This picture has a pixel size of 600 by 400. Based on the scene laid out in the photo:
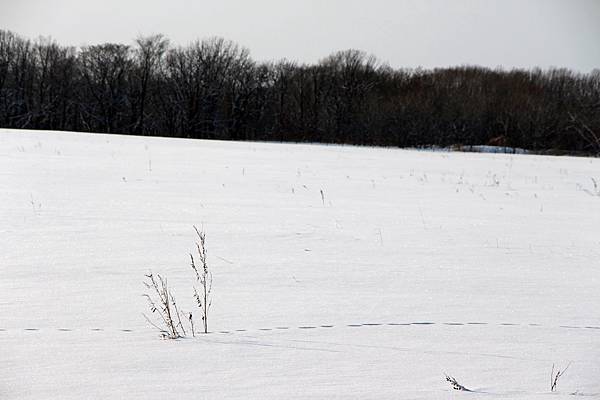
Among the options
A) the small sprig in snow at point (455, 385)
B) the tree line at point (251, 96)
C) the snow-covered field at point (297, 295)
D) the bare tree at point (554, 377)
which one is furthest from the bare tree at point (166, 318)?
the tree line at point (251, 96)

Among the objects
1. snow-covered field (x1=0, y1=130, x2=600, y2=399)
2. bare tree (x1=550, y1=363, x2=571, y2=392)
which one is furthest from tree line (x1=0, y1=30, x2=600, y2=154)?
bare tree (x1=550, y1=363, x2=571, y2=392)

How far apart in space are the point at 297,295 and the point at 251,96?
1892 inches

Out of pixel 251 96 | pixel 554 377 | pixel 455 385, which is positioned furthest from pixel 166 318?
pixel 251 96

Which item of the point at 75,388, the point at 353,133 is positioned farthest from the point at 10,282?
the point at 353,133

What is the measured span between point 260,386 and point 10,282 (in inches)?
88.3

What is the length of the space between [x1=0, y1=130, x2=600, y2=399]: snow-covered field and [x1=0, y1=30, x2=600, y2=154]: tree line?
37949mm

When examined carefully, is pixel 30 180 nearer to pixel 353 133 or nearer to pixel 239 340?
pixel 239 340

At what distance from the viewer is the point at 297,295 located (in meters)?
4.04

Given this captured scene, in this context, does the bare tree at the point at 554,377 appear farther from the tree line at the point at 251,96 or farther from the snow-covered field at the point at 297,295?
the tree line at the point at 251,96

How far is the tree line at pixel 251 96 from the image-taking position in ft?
150

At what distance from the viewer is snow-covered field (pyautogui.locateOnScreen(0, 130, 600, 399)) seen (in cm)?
273

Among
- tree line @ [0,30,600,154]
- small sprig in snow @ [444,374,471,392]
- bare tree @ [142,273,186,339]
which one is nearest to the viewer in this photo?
small sprig in snow @ [444,374,471,392]

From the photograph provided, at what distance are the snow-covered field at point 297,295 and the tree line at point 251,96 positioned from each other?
37.9 m

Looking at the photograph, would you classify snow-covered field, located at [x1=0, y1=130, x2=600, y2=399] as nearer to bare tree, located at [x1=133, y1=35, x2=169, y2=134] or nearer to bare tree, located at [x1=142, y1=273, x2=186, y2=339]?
bare tree, located at [x1=142, y1=273, x2=186, y2=339]
